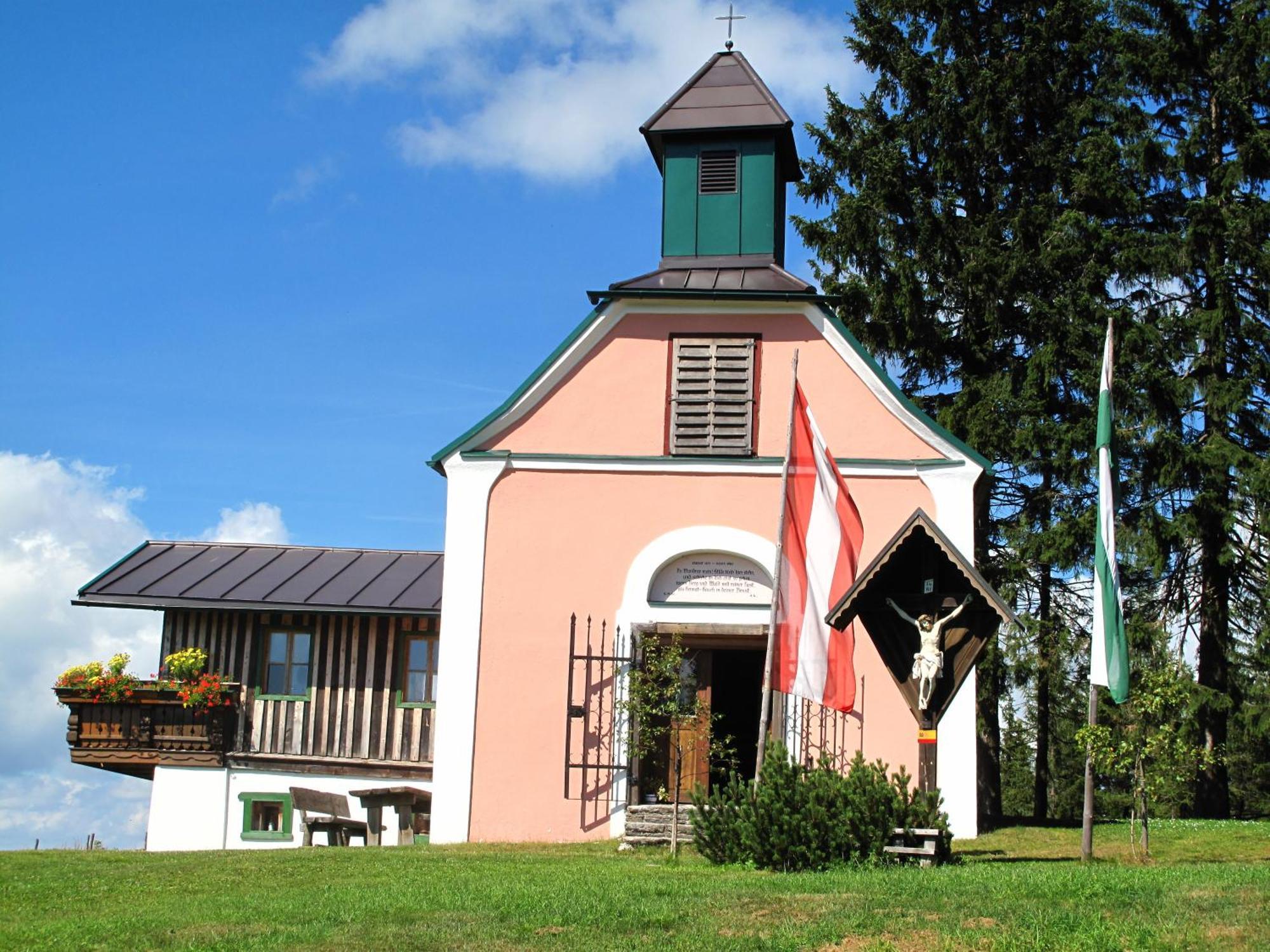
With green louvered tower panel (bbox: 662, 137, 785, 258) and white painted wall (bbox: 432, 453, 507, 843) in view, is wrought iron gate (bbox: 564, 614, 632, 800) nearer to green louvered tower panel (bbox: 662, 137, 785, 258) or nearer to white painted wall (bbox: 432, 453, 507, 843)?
white painted wall (bbox: 432, 453, 507, 843)

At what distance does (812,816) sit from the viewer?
12352 millimetres

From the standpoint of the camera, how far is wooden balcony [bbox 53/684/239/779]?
21.4 metres

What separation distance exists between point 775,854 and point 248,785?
11325 millimetres

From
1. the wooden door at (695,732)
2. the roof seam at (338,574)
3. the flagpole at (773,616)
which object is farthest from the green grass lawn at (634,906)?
the roof seam at (338,574)

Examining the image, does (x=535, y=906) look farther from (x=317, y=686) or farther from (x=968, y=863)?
(x=317, y=686)

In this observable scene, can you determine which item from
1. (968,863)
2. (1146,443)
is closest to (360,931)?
(968,863)

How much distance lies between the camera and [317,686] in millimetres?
21656

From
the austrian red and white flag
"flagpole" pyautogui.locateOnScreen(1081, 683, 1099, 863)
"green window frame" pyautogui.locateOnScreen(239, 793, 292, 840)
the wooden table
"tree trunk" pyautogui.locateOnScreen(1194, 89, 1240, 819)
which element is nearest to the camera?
"flagpole" pyautogui.locateOnScreen(1081, 683, 1099, 863)

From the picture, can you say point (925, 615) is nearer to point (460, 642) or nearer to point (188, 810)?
point (460, 642)

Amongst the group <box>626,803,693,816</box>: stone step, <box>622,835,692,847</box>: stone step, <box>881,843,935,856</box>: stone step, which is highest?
<box>626,803,693,816</box>: stone step

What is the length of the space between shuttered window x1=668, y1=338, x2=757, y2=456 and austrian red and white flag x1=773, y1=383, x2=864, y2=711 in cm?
292

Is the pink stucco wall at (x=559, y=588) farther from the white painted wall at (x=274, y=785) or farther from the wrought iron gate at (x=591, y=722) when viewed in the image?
the white painted wall at (x=274, y=785)

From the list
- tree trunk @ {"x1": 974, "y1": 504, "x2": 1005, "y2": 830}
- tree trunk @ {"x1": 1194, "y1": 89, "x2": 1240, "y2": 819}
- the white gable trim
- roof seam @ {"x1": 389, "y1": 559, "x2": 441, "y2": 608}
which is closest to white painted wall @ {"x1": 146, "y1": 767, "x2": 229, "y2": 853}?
roof seam @ {"x1": 389, "y1": 559, "x2": 441, "y2": 608}

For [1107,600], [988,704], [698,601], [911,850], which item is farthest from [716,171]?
[911,850]
